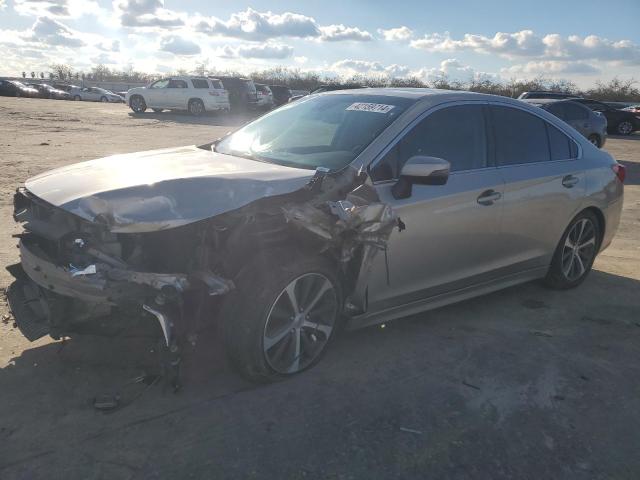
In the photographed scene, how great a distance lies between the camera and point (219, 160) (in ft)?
12.8

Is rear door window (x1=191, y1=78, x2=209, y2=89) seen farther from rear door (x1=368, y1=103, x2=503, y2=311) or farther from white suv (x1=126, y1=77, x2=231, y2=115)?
rear door (x1=368, y1=103, x2=503, y2=311)

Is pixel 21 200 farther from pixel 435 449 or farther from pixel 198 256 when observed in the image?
pixel 435 449

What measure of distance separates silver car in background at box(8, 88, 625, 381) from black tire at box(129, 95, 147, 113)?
2557cm

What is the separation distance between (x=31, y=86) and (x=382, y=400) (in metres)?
48.1

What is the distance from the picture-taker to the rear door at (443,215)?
3.67m

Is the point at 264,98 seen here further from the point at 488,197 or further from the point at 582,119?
the point at 488,197

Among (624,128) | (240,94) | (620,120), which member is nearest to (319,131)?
(240,94)

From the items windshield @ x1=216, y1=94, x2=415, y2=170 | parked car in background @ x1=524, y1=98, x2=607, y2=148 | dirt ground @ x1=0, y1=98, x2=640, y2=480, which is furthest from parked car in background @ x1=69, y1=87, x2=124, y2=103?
dirt ground @ x1=0, y1=98, x2=640, y2=480

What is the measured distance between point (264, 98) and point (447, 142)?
92.2 feet

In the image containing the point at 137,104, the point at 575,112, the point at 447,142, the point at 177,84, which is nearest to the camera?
the point at 447,142

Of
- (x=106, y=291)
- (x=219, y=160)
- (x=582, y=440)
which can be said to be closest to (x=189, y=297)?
(x=106, y=291)

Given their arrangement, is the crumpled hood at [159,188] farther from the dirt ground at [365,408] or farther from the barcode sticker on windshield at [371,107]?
the barcode sticker on windshield at [371,107]

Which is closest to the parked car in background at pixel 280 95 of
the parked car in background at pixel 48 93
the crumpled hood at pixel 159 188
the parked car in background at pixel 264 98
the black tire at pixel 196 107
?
the parked car in background at pixel 264 98

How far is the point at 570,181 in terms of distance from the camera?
4840 mm
